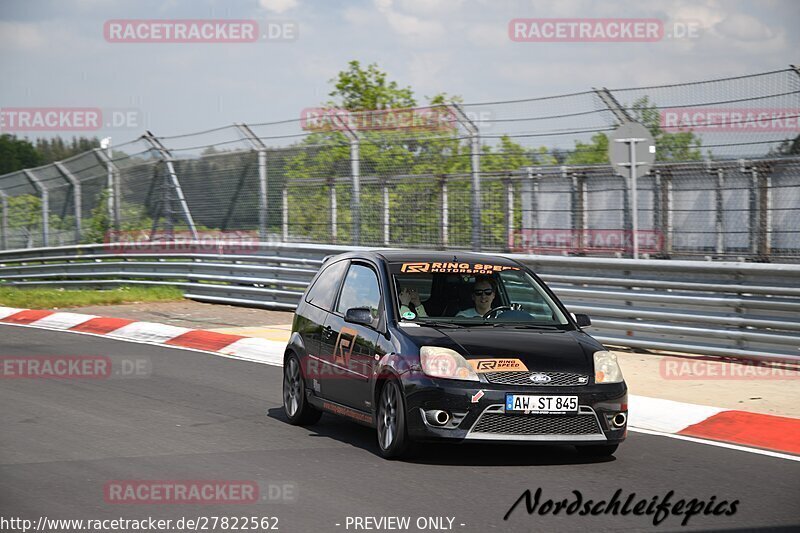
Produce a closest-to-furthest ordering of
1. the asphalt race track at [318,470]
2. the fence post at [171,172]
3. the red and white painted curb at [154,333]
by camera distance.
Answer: the asphalt race track at [318,470] → the red and white painted curb at [154,333] → the fence post at [171,172]

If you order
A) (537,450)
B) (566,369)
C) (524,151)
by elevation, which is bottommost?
(537,450)

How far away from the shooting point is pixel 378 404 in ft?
27.2

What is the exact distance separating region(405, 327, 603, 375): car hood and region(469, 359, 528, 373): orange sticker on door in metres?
Answer: 0.04

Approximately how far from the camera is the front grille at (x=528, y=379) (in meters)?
7.70

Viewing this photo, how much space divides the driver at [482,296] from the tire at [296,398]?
5.23ft

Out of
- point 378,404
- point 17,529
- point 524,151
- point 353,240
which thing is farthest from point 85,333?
point 17,529

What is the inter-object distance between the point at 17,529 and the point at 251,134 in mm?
14654

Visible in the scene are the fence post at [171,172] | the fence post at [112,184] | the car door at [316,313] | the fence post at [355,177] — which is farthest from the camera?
the fence post at [112,184]

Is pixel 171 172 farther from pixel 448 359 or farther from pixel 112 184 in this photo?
pixel 448 359

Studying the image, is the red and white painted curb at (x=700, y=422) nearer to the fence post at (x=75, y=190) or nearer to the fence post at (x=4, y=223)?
the fence post at (x=75, y=190)

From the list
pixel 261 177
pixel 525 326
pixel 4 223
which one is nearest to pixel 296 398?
pixel 525 326

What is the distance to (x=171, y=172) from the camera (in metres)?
23.2

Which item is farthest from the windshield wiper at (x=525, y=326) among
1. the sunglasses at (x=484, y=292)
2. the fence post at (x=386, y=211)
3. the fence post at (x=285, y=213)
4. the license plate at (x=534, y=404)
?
the fence post at (x=285, y=213)

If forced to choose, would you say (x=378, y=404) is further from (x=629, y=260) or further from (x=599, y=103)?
(x=599, y=103)
